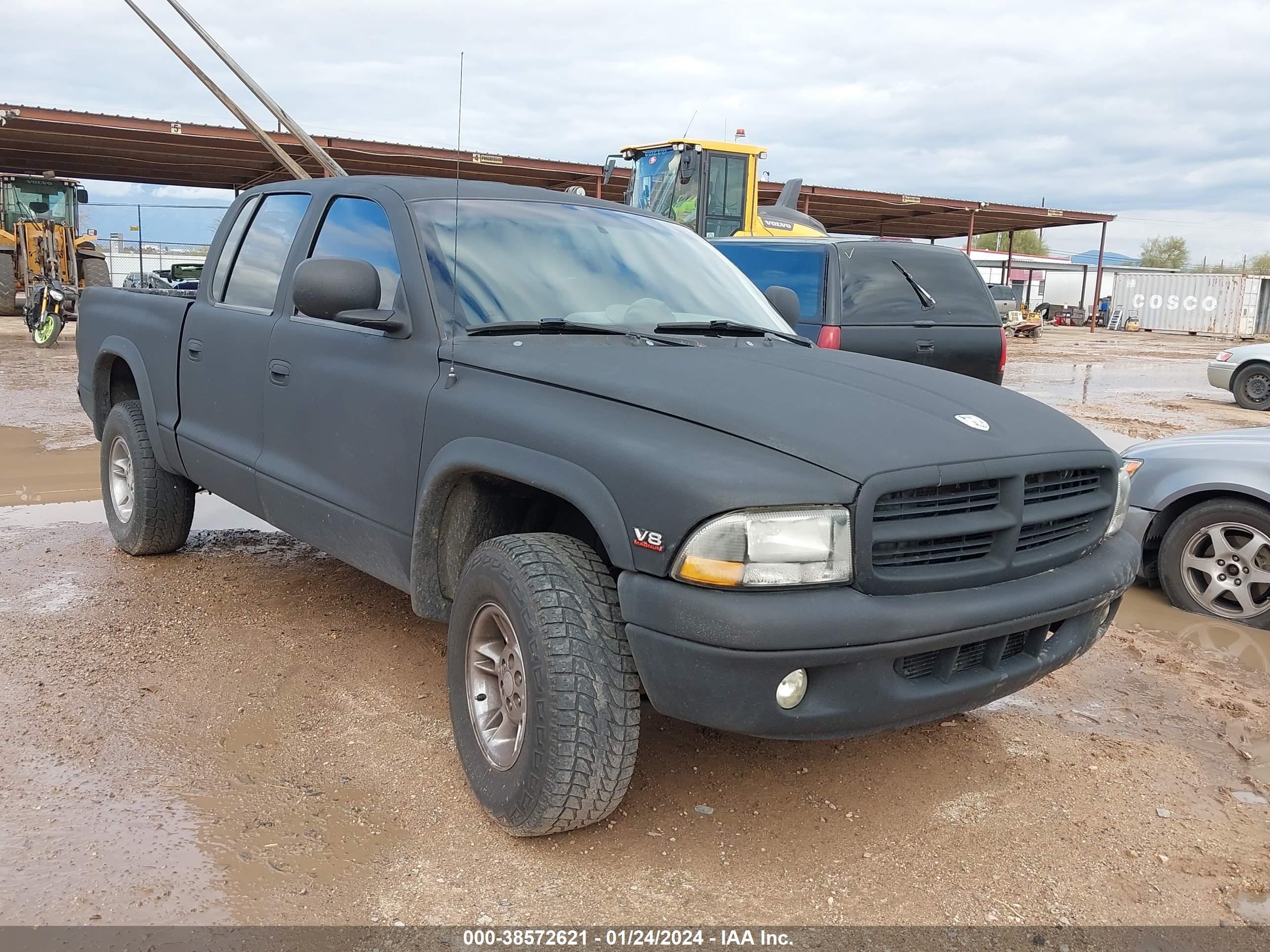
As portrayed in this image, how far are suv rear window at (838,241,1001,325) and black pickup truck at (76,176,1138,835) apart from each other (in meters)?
4.12

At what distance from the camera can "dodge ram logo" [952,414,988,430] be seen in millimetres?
2842

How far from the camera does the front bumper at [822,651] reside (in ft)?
7.91

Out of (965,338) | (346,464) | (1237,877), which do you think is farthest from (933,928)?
(965,338)

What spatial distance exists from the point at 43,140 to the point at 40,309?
11.7m

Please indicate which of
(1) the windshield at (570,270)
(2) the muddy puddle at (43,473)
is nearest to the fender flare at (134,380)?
(2) the muddy puddle at (43,473)

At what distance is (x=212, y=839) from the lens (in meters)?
2.87

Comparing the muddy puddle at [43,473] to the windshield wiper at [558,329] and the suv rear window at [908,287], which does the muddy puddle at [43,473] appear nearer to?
the windshield wiper at [558,329]

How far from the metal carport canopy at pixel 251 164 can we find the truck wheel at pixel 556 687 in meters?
19.3

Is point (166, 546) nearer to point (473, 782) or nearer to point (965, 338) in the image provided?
point (473, 782)

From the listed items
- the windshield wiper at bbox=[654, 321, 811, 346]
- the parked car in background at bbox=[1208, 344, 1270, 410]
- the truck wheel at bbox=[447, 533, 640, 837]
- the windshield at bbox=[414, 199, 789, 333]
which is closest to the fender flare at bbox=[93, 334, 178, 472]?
the windshield at bbox=[414, 199, 789, 333]

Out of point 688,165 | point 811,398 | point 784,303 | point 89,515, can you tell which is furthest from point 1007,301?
point 811,398

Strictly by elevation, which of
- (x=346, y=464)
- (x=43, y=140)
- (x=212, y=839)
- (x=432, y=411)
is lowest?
(x=212, y=839)

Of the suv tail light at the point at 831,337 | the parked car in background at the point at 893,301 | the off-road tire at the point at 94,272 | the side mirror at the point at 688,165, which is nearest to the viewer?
the suv tail light at the point at 831,337

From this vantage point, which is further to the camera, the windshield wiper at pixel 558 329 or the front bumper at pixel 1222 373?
the front bumper at pixel 1222 373
